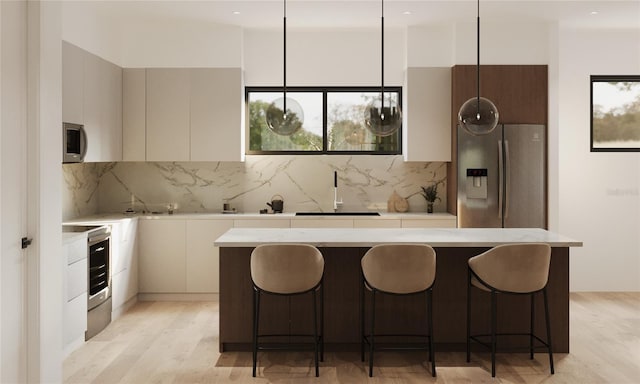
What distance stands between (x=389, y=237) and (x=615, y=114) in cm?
378

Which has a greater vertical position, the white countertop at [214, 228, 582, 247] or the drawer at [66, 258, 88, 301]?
the white countertop at [214, 228, 582, 247]

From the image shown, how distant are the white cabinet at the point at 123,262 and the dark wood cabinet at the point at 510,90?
3203 mm

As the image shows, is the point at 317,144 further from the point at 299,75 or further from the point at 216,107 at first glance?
the point at 216,107

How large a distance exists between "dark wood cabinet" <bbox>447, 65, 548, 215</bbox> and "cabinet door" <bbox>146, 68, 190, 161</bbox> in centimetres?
278

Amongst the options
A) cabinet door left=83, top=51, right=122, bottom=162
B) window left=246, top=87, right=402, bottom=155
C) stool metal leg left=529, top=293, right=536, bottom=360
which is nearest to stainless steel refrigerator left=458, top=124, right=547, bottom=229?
window left=246, top=87, right=402, bottom=155

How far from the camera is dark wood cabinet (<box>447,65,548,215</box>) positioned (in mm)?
6160

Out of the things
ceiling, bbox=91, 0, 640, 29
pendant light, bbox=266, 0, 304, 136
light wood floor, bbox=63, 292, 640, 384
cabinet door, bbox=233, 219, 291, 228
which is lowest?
light wood floor, bbox=63, 292, 640, 384

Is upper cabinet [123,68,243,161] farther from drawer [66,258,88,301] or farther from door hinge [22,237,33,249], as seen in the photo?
door hinge [22,237,33,249]

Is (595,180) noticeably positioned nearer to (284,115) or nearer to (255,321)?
(284,115)

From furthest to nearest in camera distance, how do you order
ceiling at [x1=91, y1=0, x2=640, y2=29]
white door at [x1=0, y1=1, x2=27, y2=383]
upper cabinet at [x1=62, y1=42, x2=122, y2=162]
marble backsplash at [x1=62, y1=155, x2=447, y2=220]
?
marble backsplash at [x1=62, y1=155, x2=447, y2=220]
ceiling at [x1=91, y1=0, x2=640, y2=29]
upper cabinet at [x1=62, y1=42, x2=122, y2=162]
white door at [x1=0, y1=1, x2=27, y2=383]

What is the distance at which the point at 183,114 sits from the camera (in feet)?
20.9

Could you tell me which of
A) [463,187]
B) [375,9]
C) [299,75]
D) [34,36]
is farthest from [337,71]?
[34,36]

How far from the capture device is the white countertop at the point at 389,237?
4.18 m

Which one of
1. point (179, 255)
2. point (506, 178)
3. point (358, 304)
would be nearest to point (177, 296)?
point (179, 255)
